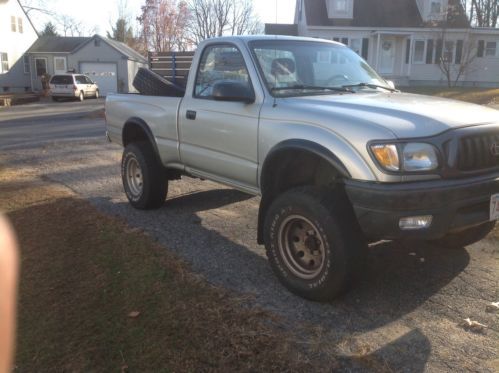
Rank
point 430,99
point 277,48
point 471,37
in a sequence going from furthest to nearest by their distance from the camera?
point 471,37
point 277,48
point 430,99

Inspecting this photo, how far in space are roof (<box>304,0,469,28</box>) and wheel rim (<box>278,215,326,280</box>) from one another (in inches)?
1220

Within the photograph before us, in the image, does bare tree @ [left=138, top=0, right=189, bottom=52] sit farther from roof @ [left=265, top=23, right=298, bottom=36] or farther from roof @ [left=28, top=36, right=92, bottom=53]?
roof @ [left=265, top=23, right=298, bottom=36]

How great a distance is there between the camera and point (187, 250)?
4.78 m

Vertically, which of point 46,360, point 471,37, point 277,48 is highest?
point 471,37

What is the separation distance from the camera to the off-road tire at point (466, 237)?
176 inches

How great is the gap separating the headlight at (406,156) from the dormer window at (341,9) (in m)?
31.8

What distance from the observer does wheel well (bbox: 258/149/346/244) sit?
13.3ft

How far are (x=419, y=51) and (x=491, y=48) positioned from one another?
4.56 metres

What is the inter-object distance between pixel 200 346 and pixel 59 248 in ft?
7.81

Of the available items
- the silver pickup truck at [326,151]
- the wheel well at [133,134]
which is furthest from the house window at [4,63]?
the silver pickup truck at [326,151]

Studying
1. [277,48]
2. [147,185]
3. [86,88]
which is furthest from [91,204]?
[86,88]

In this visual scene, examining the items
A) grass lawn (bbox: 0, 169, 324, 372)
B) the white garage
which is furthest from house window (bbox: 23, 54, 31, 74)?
grass lawn (bbox: 0, 169, 324, 372)

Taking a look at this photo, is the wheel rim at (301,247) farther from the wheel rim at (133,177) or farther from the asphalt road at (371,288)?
the wheel rim at (133,177)

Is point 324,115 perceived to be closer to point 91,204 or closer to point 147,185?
point 147,185
